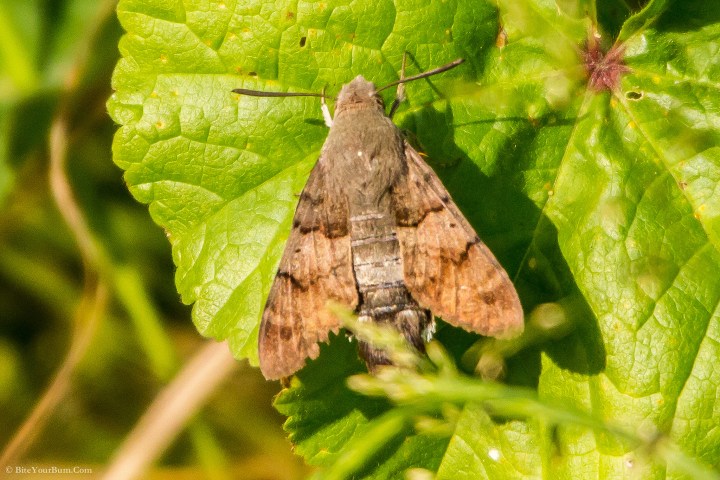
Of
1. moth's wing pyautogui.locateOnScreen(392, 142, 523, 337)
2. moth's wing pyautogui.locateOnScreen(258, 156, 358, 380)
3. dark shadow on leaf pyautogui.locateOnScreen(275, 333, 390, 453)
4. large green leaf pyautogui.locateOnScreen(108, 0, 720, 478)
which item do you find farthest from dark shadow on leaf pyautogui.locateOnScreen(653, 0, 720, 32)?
dark shadow on leaf pyautogui.locateOnScreen(275, 333, 390, 453)

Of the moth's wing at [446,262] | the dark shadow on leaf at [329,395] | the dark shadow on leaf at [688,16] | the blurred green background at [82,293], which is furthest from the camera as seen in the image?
the blurred green background at [82,293]

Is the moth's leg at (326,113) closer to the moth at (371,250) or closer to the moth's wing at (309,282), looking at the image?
the moth at (371,250)

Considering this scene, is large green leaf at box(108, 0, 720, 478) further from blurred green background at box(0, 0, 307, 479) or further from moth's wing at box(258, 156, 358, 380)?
blurred green background at box(0, 0, 307, 479)

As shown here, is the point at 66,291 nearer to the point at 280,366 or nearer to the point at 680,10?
the point at 280,366

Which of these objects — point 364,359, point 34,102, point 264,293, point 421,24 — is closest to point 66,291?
point 34,102

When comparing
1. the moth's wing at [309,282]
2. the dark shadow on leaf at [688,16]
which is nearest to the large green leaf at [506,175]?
the dark shadow on leaf at [688,16]

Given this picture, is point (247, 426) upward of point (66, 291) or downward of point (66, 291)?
downward
